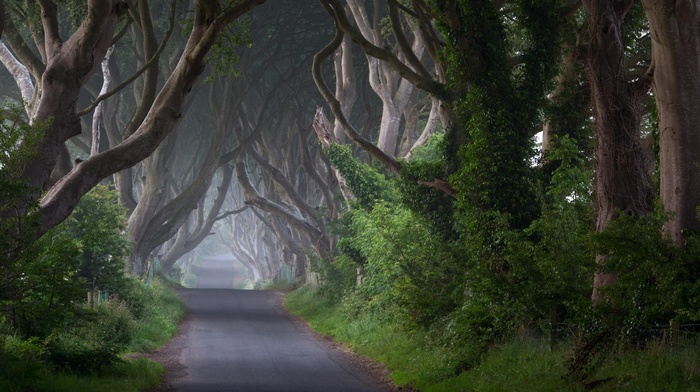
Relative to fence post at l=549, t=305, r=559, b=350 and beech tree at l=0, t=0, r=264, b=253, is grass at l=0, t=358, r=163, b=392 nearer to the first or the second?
beech tree at l=0, t=0, r=264, b=253

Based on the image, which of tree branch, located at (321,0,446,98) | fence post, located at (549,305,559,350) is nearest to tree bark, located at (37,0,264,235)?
tree branch, located at (321,0,446,98)

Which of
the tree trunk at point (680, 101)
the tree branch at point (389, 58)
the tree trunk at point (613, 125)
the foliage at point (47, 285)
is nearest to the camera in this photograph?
the tree trunk at point (680, 101)

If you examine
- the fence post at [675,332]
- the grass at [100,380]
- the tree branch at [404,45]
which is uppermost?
the tree branch at [404,45]

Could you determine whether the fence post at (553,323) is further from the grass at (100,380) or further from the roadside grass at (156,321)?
the roadside grass at (156,321)

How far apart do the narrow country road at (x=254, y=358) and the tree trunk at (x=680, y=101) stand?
5625mm

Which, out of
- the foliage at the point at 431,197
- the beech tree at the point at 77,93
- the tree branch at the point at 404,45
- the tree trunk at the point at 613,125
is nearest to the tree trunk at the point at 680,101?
the tree trunk at the point at 613,125

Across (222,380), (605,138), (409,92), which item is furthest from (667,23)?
(409,92)

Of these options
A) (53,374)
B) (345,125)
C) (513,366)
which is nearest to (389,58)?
(345,125)

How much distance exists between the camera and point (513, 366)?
13.5 meters

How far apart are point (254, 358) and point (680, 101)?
10.6 metres

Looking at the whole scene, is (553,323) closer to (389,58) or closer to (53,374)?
(53,374)

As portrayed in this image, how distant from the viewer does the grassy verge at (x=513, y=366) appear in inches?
404

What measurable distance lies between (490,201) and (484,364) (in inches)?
164

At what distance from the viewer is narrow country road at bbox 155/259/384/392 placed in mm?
15977
